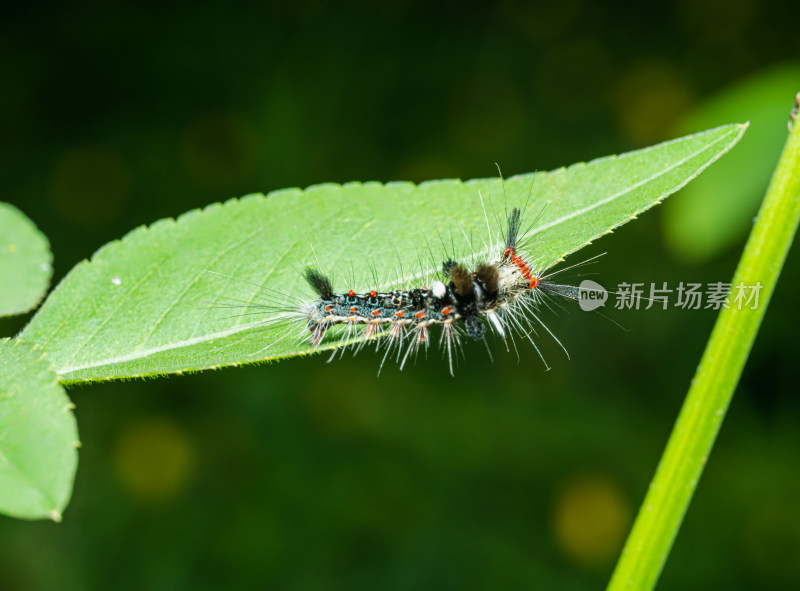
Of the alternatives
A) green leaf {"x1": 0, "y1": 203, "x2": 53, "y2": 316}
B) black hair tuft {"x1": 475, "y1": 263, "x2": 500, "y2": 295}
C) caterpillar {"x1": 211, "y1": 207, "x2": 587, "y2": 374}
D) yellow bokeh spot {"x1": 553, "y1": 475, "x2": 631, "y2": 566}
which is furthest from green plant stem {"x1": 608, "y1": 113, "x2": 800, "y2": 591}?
yellow bokeh spot {"x1": 553, "y1": 475, "x2": 631, "y2": 566}

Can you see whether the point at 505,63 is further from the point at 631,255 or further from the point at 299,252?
the point at 299,252

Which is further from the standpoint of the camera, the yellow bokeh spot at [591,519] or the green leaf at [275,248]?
the yellow bokeh spot at [591,519]

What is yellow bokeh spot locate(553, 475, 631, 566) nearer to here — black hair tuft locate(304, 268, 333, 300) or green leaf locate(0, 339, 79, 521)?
black hair tuft locate(304, 268, 333, 300)

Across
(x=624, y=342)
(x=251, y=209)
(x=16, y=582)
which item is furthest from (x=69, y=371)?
(x=624, y=342)

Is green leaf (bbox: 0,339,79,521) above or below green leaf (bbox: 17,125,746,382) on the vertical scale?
below

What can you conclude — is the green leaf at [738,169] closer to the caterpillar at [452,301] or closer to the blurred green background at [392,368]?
the blurred green background at [392,368]

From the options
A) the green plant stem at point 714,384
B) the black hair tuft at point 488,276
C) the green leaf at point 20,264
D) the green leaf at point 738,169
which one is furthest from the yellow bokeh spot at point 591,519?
the green leaf at point 20,264

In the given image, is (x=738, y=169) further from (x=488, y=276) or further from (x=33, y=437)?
(x=33, y=437)
